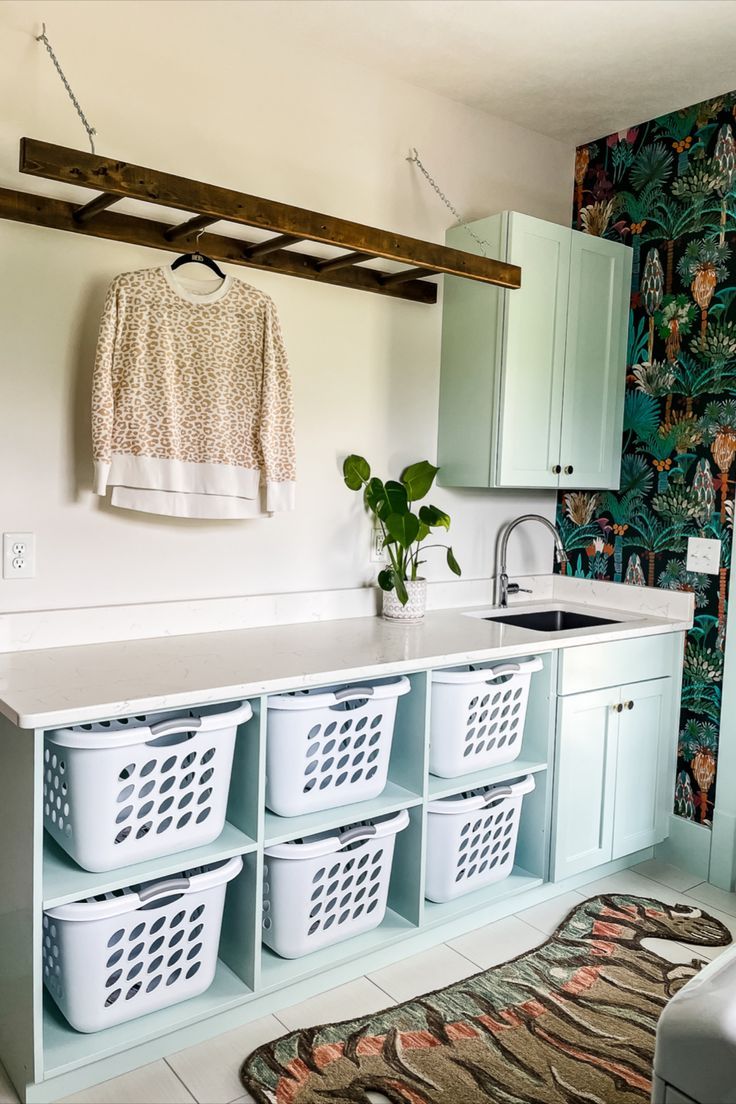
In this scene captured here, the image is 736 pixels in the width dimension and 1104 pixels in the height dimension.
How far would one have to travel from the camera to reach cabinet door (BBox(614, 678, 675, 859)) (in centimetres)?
300

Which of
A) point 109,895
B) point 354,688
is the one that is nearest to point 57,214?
point 354,688

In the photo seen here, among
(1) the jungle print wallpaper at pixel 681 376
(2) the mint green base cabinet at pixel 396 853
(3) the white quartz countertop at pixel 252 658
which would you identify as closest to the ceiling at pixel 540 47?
(1) the jungle print wallpaper at pixel 681 376

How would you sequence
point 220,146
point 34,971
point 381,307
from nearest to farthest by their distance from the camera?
point 34,971 < point 220,146 < point 381,307

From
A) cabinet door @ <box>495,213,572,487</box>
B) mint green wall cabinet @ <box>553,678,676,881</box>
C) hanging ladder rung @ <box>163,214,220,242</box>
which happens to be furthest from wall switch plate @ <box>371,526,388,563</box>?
hanging ladder rung @ <box>163,214,220,242</box>

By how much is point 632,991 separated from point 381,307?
7.16 feet

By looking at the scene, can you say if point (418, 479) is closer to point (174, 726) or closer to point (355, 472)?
point (355, 472)

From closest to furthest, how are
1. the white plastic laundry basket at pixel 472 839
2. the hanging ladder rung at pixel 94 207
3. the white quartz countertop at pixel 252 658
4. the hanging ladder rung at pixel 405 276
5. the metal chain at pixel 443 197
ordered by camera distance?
the white quartz countertop at pixel 252 658
the hanging ladder rung at pixel 94 207
the white plastic laundry basket at pixel 472 839
the hanging ladder rung at pixel 405 276
the metal chain at pixel 443 197

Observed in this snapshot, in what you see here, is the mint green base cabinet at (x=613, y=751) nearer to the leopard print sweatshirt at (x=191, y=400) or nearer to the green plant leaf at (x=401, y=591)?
the green plant leaf at (x=401, y=591)

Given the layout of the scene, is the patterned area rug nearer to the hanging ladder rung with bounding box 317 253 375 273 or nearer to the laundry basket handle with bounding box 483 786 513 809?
the laundry basket handle with bounding box 483 786 513 809

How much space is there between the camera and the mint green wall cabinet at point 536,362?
3012 mm

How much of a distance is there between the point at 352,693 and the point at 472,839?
69 cm

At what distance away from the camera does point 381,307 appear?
9.94ft

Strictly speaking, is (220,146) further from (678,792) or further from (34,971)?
(678,792)

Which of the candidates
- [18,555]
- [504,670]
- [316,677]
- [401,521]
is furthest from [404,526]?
[18,555]
